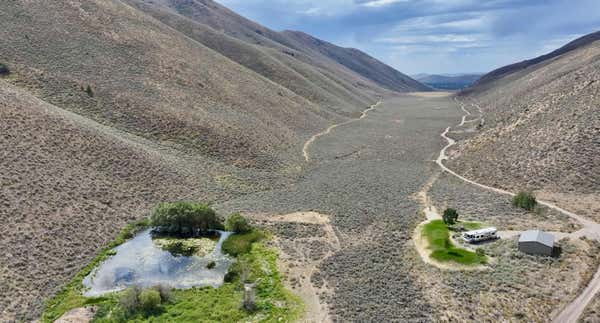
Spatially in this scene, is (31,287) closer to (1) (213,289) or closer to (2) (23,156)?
(1) (213,289)

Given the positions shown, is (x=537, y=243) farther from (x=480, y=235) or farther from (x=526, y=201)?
(x=526, y=201)

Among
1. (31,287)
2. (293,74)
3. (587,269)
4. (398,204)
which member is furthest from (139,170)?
(293,74)

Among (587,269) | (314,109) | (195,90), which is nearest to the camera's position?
(587,269)

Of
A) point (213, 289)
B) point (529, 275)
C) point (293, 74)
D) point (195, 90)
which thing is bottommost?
point (213, 289)

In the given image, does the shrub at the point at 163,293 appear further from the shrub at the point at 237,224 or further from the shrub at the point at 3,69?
the shrub at the point at 3,69

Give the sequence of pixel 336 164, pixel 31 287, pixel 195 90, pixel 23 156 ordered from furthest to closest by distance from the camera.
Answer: pixel 195 90 < pixel 336 164 < pixel 23 156 < pixel 31 287

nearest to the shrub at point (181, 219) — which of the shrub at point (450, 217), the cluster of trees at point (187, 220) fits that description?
the cluster of trees at point (187, 220)
